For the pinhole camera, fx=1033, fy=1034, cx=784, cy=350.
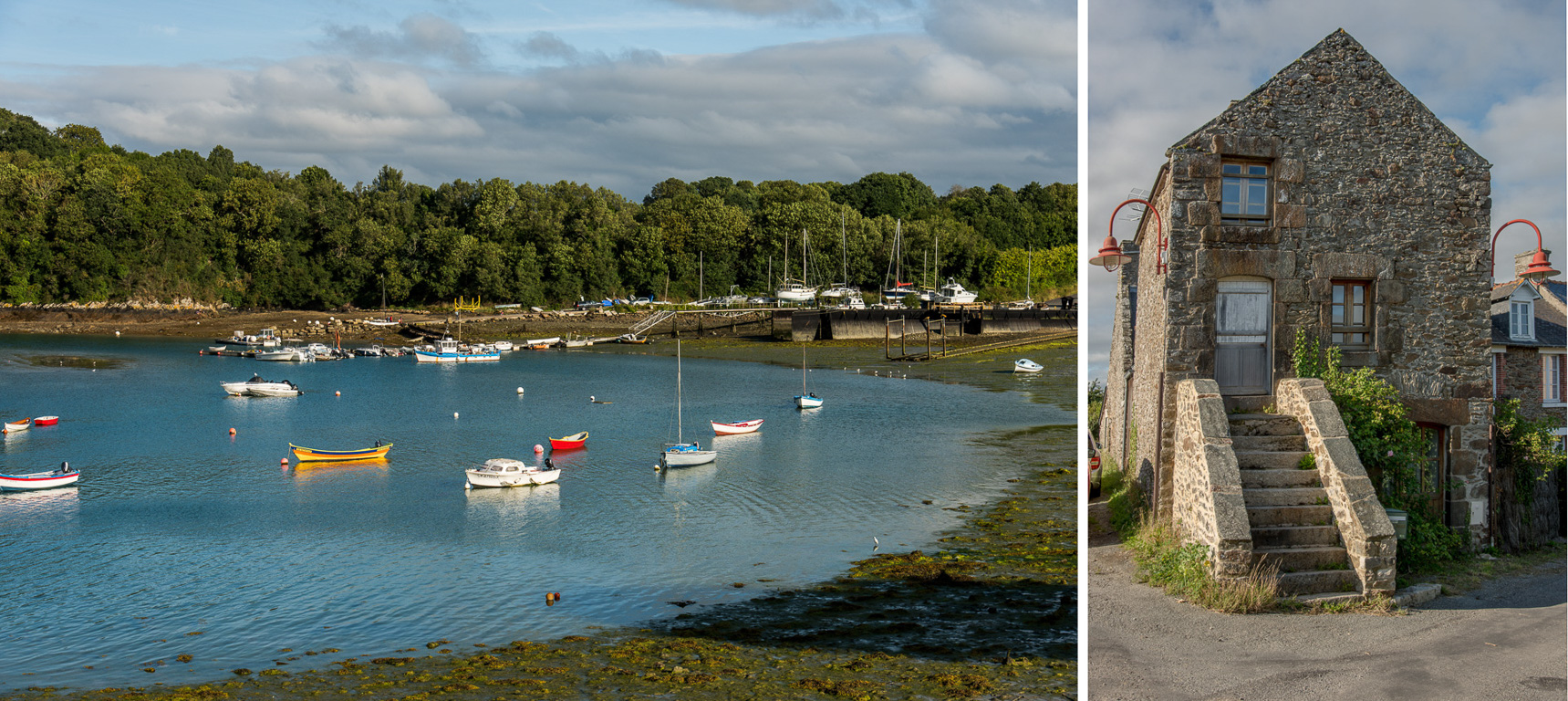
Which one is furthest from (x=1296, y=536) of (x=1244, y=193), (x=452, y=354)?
(x=452, y=354)

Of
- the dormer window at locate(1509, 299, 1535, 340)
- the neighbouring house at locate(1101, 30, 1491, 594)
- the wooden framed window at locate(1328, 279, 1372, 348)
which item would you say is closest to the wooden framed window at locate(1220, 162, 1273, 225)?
the neighbouring house at locate(1101, 30, 1491, 594)

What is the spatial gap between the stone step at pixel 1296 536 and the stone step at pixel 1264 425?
4.48ft

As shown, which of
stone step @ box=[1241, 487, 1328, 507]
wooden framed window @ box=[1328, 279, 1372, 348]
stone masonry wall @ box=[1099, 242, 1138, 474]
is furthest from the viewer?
stone masonry wall @ box=[1099, 242, 1138, 474]

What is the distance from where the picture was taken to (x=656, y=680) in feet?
45.8

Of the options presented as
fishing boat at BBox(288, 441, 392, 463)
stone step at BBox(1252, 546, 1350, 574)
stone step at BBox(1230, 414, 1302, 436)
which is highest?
stone step at BBox(1230, 414, 1302, 436)

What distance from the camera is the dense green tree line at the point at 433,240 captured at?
9388cm

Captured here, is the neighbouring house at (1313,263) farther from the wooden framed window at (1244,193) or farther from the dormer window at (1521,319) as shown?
the dormer window at (1521,319)

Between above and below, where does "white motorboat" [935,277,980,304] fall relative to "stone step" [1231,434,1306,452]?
above

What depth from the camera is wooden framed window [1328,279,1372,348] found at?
37.0 ft

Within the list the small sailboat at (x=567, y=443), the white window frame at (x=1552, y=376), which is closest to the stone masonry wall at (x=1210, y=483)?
the white window frame at (x=1552, y=376)

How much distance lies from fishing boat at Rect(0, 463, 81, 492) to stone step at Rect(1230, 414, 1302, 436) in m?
30.8

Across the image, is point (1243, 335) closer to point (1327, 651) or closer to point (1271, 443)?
point (1271, 443)

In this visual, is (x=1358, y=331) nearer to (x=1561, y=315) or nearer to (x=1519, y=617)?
(x=1519, y=617)

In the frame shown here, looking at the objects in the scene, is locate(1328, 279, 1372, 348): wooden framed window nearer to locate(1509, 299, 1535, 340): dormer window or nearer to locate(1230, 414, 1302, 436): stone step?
locate(1230, 414, 1302, 436): stone step
